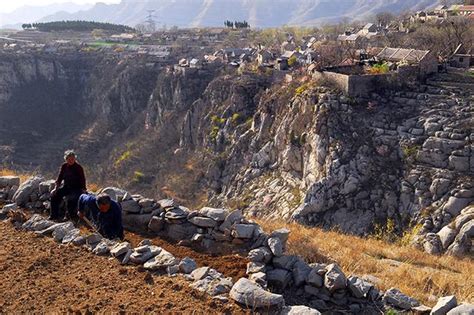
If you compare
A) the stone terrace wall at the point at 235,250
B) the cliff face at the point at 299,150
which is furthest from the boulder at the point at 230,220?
the cliff face at the point at 299,150

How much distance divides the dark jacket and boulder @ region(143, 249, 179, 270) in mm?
3075

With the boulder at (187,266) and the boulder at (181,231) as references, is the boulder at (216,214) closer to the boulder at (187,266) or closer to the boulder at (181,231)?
the boulder at (181,231)

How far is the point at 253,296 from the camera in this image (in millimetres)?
6465

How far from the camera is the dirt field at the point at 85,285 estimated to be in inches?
256

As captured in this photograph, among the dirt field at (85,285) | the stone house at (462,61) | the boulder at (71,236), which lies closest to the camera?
the dirt field at (85,285)

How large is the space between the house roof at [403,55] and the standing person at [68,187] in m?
23.1

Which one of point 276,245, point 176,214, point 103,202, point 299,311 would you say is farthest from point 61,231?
point 299,311

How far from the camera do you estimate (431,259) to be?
11258mm

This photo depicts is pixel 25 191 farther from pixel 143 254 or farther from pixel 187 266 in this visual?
pixel 187 266

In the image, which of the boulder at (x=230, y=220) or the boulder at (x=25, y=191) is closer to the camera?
the boulder at (x=230, y=220)

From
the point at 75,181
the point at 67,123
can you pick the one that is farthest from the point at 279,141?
the point at 67,123

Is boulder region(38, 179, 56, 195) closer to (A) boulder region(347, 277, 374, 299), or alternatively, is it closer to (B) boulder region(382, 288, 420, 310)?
(A) boulder region(347, 277, 374, 299)

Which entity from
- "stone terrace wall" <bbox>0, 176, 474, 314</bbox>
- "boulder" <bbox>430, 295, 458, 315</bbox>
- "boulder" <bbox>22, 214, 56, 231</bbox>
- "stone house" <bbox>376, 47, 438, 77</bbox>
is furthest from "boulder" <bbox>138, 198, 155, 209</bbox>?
"stone house" <bbox>376, 47, 438, 77</bbox>

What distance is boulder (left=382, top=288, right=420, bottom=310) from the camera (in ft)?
22.4
